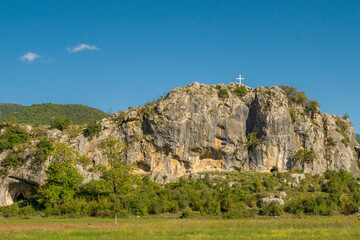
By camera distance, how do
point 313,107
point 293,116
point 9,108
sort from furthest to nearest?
point 9,108 → point 313,107 → point 293,116

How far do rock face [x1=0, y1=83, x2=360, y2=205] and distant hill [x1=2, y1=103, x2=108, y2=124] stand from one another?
39.2 meters

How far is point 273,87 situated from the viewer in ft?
253

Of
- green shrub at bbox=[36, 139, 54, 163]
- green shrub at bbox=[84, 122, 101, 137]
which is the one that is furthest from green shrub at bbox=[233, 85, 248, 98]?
green shrub at bbox=[36, 139, 54, 163]

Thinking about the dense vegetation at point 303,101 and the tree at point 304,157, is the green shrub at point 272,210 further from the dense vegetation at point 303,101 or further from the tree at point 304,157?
the dense vegetation at point 303,101

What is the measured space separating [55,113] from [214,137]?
219 feet

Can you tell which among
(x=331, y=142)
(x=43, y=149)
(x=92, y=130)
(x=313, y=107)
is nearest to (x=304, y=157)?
(x=331, y=142)

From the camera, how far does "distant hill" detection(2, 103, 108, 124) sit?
111800 mm

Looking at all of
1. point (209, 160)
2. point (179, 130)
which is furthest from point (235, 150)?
point (179, 130)

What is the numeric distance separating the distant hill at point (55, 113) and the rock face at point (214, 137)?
39.2 m

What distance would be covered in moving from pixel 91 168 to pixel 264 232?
41590 millimetres

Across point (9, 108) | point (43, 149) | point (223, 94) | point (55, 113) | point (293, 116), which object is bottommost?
point (43, 149)

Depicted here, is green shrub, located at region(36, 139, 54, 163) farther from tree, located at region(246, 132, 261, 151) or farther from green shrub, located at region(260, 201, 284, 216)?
tree, located at region(246, 132, 261, 151)

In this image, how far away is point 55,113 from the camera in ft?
399

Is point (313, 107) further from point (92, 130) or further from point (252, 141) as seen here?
point (92, 130)
